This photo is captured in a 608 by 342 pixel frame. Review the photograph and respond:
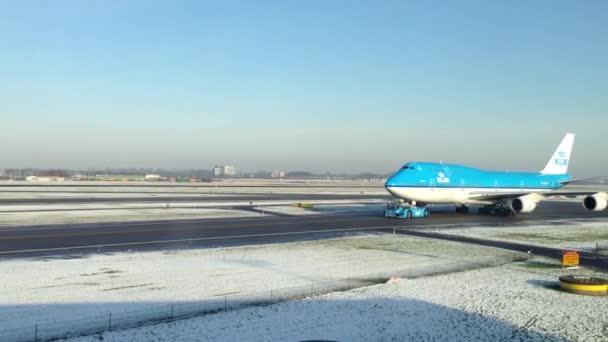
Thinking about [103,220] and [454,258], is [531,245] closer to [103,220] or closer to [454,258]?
[454,258]

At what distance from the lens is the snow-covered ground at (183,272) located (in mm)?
15977

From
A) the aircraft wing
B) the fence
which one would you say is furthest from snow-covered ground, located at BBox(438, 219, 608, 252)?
the fence

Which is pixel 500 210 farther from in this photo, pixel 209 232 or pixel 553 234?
pixel 209 232

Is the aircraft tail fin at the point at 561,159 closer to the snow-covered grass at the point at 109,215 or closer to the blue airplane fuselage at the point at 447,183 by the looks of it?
the blue airplane fuselage at the point at 447,183

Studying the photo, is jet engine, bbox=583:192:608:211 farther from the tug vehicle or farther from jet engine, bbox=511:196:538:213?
the tug vehicle

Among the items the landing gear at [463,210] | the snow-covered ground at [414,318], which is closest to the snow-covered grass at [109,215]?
the landing gear at [463,210]

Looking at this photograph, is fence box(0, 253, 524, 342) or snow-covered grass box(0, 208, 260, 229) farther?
snow-covered grass box(0, 208, 260, 229)

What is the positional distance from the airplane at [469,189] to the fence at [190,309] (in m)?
25.8

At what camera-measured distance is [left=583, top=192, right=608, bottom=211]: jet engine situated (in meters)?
45.3

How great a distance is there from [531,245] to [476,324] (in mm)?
17464

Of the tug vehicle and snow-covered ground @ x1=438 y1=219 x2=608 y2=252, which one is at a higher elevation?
the tug vehicle

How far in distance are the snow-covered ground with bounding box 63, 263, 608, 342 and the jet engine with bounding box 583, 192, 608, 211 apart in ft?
104

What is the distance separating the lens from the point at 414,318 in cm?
1466

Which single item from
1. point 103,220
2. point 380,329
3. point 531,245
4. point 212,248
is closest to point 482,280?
point 380,329
